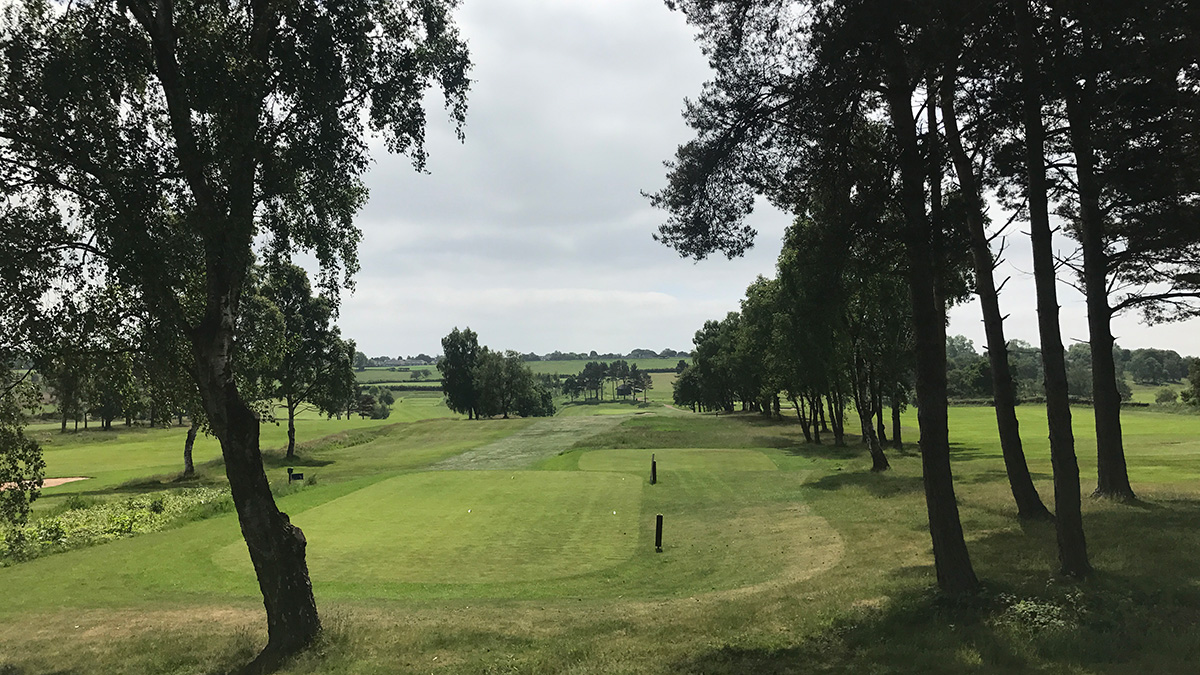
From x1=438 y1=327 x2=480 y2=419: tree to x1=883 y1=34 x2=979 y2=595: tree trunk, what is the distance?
98.5 m

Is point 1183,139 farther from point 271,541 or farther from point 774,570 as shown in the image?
point 271,541

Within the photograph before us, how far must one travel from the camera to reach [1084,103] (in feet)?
41.5

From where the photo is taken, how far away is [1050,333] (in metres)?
11.6

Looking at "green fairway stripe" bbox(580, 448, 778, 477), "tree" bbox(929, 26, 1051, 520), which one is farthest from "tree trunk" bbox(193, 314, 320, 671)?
"green fairway stripe" bbox(580, 448, 778, 477)

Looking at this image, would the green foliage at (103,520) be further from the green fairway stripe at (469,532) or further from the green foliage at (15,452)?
the green foliage at (15,452)

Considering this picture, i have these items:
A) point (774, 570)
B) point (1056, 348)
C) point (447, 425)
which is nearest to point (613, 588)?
point (774, 570)

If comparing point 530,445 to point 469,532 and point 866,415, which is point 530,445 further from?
point 469,532

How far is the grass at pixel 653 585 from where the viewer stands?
9172mm

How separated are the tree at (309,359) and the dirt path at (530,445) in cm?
1438

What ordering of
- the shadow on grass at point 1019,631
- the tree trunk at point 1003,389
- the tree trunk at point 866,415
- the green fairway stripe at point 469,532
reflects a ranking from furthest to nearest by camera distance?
the tree trunk at point 866,415, the green fairway stripe at point 469,532, the tree trunk at point 1003,389, the shadow on grass at point 1019,631

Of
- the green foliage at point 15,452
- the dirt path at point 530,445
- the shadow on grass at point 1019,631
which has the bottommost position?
the dirt path at point 530,445

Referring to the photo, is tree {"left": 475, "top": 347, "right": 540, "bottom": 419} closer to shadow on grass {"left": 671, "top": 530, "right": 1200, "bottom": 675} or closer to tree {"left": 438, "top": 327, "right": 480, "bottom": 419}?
tree {"left": 438, "top": 327, "right": 480, "bottom": 419}

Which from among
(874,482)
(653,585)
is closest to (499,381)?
(874,482)

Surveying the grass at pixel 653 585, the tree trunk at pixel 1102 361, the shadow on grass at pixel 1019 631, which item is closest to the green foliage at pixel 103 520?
the grass at pixel 653 585
